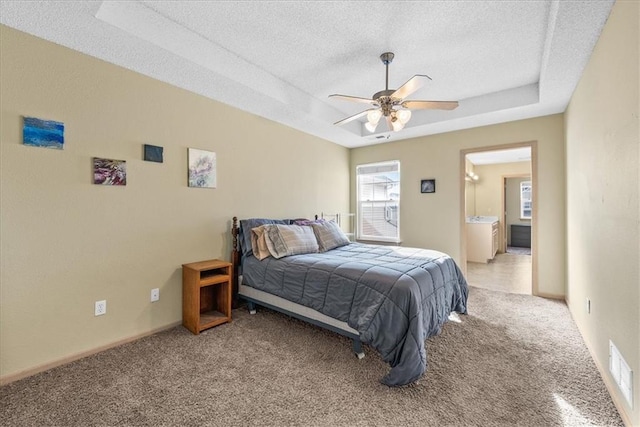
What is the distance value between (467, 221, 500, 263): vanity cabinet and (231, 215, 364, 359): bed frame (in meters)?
4.79

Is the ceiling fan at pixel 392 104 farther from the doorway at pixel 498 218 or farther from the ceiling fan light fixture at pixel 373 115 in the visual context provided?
the doorway at pixel 498 218

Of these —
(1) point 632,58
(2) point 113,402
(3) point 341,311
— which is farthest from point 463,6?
(2) point 113,402

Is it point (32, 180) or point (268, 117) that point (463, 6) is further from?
point (32, 180)

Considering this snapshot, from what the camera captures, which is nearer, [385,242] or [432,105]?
[432,105]

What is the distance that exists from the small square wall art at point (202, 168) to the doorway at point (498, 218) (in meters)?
3.62

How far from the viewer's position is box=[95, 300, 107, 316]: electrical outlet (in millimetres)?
2293

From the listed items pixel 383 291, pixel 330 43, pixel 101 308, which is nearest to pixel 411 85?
pixel 330 43

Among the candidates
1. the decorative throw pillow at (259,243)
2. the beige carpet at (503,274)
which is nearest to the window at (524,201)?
the beige carpet at (503,274)

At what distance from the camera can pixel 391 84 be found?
3207 mm

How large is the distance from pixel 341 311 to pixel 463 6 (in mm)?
2460

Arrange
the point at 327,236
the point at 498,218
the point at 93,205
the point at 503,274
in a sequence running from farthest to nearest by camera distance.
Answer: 1. the point at 498,218
2. the point at 503,274
3. the point at 327,236
4. the point at 93,205

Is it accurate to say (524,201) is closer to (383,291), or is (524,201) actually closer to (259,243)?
(383,291)

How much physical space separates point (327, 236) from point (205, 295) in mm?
1558

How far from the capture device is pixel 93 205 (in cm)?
228
